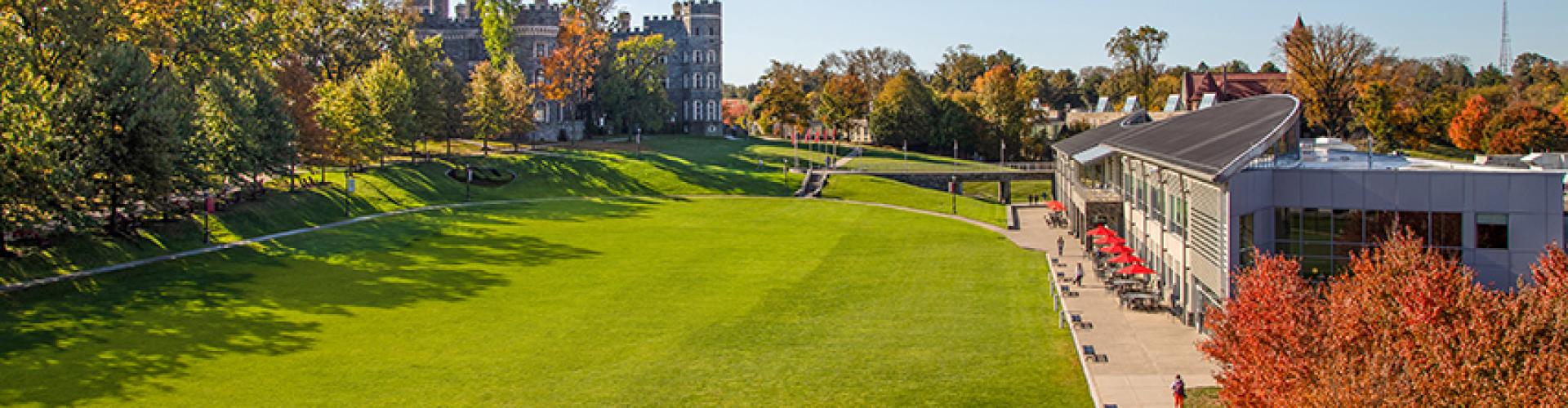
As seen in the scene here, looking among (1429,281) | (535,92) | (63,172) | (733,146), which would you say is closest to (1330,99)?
(733,146)

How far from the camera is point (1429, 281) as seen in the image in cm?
2361

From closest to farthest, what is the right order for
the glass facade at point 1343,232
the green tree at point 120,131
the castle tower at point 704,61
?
the glass facade at point 1343,232 → the green tree at point 120,131 → the castle tower at point 704,61

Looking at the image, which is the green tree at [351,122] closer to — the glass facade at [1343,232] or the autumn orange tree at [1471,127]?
the glass facade at [1343,232]

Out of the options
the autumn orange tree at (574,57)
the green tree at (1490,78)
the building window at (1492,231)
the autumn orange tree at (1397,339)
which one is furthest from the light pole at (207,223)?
the green tree at (1490,78)

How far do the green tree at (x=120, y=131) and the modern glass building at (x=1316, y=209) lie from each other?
137 ft

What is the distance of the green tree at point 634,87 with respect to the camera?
126m

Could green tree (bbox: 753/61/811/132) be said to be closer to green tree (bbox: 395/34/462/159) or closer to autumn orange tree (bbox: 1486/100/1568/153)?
green tree (bbox: 395/34/462/159)

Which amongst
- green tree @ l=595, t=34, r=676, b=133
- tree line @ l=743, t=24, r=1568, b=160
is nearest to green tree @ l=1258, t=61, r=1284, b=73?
tree line @ l=743, t=24, r=1568, b=160

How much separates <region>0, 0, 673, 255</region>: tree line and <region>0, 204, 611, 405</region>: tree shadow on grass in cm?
473

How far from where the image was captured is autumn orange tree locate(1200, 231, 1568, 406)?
63.8 ft

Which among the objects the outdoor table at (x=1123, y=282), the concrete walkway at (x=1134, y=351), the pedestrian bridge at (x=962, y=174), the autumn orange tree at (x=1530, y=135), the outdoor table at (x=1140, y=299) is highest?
the autumn orange tree at (x=1530, y=135)

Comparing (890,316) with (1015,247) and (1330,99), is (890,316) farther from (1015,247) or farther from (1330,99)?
(1330,99)

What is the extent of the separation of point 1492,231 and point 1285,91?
88546mm

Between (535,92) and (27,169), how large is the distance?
75687 mm
